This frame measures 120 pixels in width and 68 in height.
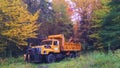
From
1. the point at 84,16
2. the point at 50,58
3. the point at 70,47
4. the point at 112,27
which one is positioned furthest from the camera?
the point at 84,16

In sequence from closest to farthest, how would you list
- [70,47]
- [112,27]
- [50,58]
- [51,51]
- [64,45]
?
1. [50,58]
2. [51,51]
3. [112,27]
4. [64,45]
5. [70,47]

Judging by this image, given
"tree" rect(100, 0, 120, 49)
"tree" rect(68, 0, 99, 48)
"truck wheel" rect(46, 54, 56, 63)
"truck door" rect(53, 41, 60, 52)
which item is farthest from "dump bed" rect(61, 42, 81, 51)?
"tree" rect(68, 0, 99, 48)

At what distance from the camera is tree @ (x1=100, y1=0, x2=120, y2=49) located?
27.0m

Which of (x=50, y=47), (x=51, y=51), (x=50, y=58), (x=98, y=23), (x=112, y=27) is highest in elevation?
(x=98, y=23)

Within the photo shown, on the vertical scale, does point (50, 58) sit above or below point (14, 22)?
below

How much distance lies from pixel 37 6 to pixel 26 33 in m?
10.7

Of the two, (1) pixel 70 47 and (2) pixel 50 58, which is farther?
(1) pixel 70 47

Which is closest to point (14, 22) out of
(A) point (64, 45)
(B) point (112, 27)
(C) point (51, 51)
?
(C) point (51, 51)

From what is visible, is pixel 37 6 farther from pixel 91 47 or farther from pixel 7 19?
pixel 7 19

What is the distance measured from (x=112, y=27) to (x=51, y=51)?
259 inches

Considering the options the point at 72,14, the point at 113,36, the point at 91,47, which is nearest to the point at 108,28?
the point at 113,36

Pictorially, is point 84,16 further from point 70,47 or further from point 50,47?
point 50,47

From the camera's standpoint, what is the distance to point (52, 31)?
39.7m

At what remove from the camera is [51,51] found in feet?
91.8
